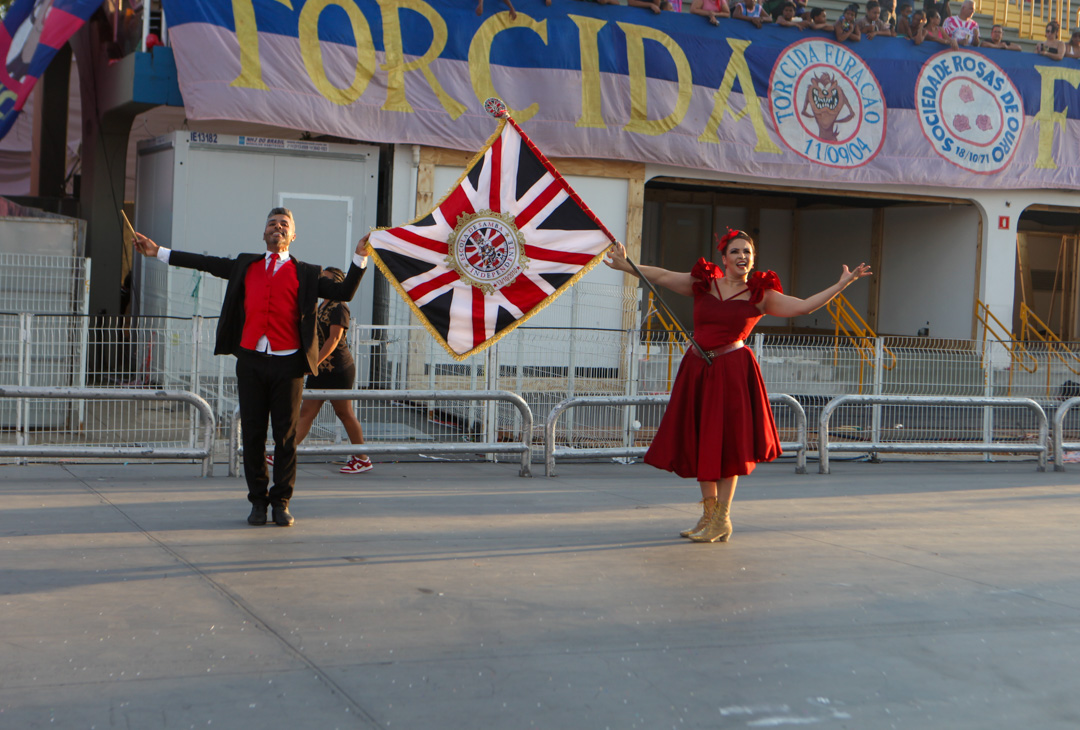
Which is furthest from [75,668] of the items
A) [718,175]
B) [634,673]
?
[718,175]

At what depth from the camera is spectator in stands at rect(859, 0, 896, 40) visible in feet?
56.4

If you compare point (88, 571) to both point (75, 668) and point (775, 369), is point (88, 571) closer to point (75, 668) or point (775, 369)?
point (75, 668)

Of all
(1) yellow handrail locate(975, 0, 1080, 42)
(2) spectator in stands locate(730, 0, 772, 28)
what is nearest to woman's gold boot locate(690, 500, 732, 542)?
(2) spectator in stands locate(730, 0, 772, 28)

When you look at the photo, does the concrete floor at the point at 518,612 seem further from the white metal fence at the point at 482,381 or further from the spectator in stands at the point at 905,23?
the spectator in stands at the point at 905,23

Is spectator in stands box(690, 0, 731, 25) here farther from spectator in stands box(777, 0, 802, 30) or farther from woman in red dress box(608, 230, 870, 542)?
woman in red dress box(608, 230, 870, 542)

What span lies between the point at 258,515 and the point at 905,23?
14.6 m

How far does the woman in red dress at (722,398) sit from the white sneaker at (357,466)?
3346 mm

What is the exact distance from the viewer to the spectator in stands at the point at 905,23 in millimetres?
17625

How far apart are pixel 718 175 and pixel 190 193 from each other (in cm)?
743

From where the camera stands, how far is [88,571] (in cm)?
563

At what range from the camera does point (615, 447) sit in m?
10.4

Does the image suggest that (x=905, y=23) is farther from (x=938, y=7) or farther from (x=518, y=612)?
(x=518, y=612)

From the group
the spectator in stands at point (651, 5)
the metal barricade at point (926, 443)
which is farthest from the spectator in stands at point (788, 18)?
the metal barricade at point (926, 443)

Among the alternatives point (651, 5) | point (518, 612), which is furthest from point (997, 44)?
point (518, 612)
